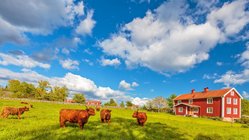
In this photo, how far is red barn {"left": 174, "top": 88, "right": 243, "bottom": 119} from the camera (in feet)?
179

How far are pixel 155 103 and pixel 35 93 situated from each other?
54593 mm

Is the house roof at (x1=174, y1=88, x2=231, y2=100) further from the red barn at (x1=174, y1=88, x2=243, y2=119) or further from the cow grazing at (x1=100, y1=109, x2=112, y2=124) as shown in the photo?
the cow grazing at (x1=100, y1=109, x2=112, y2=124)

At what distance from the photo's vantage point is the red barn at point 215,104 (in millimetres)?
54625

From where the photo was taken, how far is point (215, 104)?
56438mm

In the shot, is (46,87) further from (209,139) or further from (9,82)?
(209,139)

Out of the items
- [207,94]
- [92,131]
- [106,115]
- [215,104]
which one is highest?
[207,94]

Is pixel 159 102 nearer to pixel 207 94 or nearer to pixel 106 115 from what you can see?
pixel 207 94

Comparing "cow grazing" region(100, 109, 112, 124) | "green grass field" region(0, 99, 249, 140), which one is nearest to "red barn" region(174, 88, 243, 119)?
"green grass field" region(0, 99, 249, 140)

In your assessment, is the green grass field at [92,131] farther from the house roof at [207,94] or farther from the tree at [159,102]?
the tree at [159,102]

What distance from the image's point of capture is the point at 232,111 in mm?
55906

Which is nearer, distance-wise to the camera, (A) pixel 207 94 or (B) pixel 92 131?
(B) pixel 92 131

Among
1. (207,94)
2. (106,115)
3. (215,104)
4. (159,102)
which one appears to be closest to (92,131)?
(106,115)

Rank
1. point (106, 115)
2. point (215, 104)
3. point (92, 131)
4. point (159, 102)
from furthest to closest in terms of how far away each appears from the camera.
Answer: point (159, 102) < point (215, 104) < point (106, 115) < point (92, 131)

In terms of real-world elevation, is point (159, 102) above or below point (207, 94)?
below
